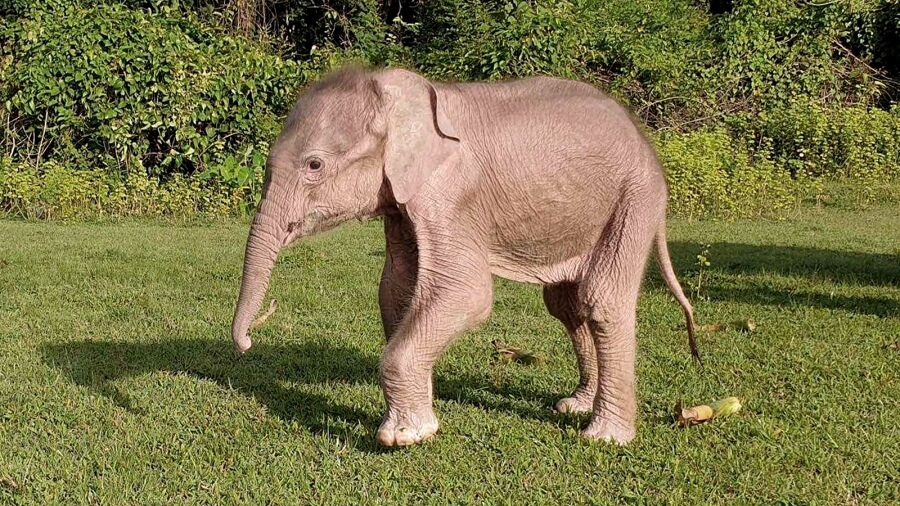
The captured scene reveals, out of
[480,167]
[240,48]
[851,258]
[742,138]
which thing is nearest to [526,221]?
[480,167]

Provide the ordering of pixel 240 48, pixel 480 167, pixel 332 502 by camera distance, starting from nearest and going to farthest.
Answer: pixel 332 502
pixel 480 167
pixel 240 48

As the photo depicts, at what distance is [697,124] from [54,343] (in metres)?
11.4

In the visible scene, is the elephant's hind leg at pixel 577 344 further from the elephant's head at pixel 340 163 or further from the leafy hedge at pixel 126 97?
the leafy hedge at pixel 126 97

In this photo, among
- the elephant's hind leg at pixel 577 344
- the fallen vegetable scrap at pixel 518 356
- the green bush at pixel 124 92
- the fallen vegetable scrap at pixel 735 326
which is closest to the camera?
the elephant's hind leg at pixel 577 344

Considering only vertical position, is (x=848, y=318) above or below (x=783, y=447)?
below

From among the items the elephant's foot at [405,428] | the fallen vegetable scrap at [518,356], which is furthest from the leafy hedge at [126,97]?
the elephant's foot at [405,428]

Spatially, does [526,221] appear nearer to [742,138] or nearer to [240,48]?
[240,48]

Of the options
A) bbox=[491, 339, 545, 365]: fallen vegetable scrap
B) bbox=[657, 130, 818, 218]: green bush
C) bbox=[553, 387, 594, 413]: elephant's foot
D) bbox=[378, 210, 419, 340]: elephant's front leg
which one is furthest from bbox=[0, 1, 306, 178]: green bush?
bbox=[553, 387, 594, 413]: elephant's foot

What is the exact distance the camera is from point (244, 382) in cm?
544

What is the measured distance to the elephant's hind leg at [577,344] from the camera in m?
4.88

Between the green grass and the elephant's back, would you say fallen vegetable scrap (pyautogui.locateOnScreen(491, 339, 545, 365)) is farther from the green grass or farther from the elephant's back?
the elephant's back

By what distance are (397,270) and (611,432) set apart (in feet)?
4.08

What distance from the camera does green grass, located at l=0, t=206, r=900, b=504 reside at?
4023mm

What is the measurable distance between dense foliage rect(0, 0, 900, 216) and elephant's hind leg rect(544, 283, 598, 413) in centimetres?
838
